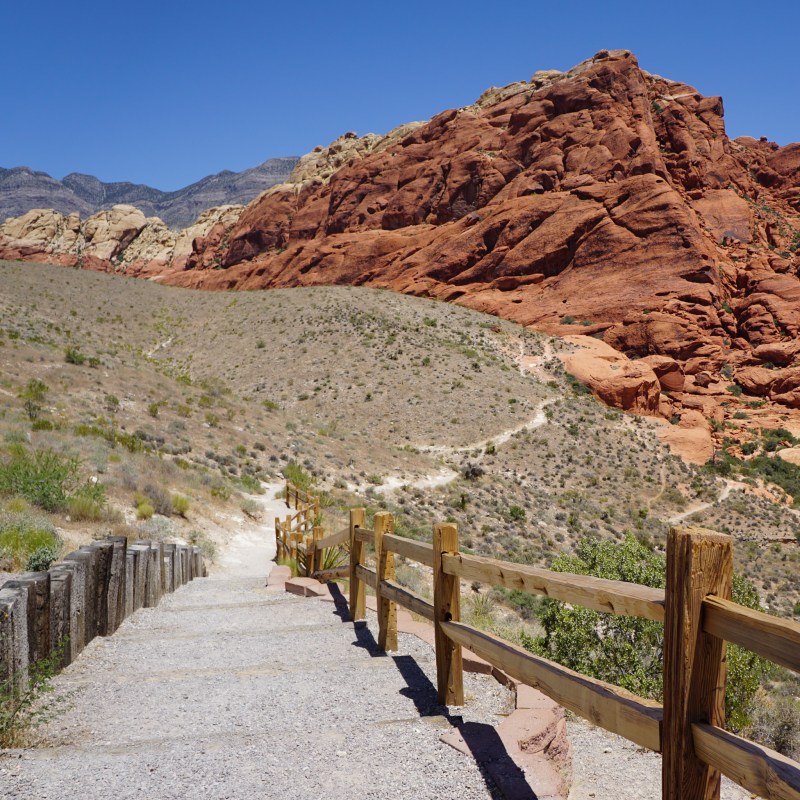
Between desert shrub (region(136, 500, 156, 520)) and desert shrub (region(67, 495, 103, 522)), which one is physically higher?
desert shrub (region(67, 495, 103, 522))

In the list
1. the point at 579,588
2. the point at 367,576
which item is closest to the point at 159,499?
the point at 367,576

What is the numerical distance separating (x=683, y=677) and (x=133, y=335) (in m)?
59.7

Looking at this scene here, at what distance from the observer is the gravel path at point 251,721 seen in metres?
3.48

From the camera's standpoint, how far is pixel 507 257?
200ft

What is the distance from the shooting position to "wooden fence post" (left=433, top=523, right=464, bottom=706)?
4.84 metres

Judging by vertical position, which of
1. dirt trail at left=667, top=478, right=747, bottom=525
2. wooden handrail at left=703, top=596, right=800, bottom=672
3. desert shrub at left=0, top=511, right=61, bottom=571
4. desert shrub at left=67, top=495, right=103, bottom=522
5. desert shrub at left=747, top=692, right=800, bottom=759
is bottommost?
dirt trail at left=667, top=478, right=747, bottom=525

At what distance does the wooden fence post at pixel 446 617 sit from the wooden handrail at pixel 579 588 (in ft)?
1.16

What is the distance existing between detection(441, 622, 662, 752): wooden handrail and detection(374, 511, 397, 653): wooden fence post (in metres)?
2.25

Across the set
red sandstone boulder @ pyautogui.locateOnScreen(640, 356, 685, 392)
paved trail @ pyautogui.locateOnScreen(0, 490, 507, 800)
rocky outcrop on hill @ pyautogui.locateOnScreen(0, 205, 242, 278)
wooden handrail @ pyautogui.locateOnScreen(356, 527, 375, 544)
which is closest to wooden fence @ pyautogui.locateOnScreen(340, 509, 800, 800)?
paved trail @ pyautogui.locateOnScreen(0, 490, 507, 800)

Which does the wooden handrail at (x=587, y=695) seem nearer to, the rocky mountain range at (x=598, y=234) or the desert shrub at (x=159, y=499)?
the desert shrub at (x=159, y=499)

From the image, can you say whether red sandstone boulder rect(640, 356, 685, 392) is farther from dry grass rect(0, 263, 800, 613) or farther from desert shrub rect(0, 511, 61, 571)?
desert shrub rect(0, 511, 61, 571)

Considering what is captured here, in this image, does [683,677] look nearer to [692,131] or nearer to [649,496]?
[649,496]

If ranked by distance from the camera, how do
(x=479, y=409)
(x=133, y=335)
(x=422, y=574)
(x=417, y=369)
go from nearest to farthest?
(x=422, y=574), (x=479, y=409), (x=417, y=369), (x=133, y=335)

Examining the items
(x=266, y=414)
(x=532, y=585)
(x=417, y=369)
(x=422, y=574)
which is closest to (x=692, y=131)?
(x=417, y=369)
